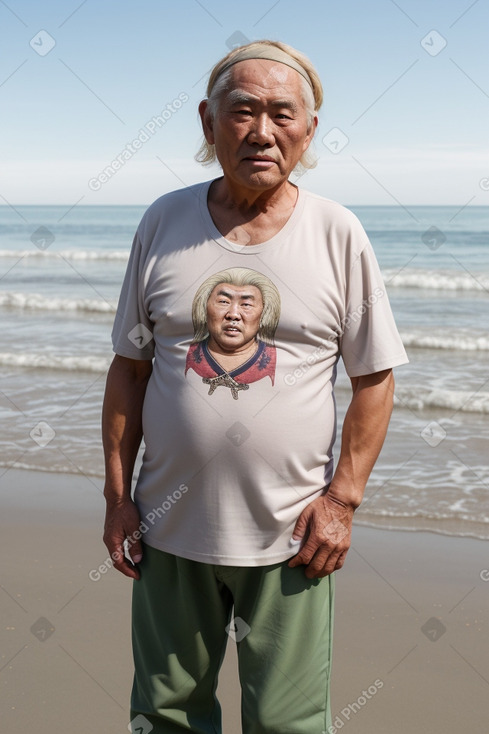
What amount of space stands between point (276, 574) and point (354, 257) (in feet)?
2.29

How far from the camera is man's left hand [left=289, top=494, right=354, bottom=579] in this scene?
6.01 feet

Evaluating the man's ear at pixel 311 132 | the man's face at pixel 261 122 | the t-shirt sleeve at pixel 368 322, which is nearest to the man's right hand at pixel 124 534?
the t-shirt sleeve at pixel 368 322

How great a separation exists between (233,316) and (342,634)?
201 centimetres

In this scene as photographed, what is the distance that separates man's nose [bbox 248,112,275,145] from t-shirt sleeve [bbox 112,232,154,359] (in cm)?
36

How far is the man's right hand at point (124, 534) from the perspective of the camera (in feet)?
6.46

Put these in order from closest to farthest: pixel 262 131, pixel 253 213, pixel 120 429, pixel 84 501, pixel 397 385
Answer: pixel 262 131, pixel 253 213, pixel 120 429, pixel 84 501, pixel 397 385

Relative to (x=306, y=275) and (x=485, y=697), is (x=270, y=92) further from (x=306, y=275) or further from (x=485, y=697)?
(x=485, y=697)

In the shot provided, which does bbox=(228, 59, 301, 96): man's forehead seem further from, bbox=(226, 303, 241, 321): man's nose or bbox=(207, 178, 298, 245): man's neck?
bbox=(226, 303, 241, 321): man's nose

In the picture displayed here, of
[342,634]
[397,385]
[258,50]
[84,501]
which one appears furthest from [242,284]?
[397,385]

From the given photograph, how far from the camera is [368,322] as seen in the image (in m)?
1.84

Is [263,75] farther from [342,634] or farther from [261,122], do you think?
[342,634]

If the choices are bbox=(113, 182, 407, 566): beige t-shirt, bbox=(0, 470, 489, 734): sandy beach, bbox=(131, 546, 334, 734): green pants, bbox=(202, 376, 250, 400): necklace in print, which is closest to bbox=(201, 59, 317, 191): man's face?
bbox=(113, 182, 407, 566): beige t-shirt

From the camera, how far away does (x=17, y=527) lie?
14.7 ft

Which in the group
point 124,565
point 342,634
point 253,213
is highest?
point 253,213
